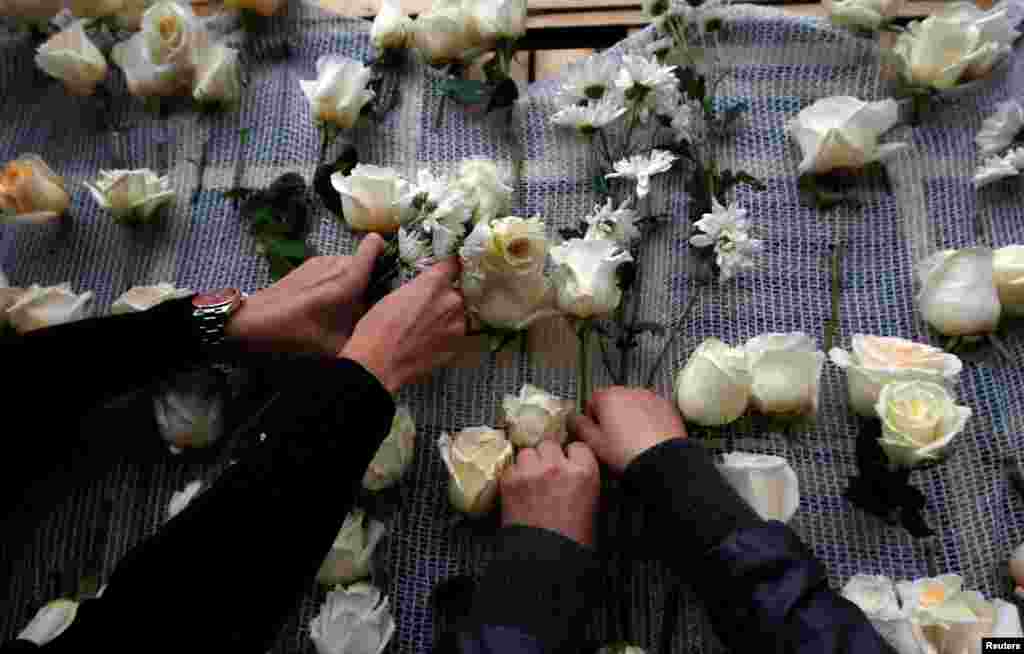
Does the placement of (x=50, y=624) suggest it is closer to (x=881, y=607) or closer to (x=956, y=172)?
(x=881, y=607)

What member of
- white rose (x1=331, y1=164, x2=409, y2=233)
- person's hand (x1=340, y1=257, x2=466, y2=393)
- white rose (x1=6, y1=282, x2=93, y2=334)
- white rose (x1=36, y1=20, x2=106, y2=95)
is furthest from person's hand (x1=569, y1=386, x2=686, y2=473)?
white rose (x1=36, y1=20, x2=106, y2=95)

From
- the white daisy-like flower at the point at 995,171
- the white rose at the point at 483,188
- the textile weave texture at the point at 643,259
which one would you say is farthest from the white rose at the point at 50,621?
the white daisy-like flower at the point at 995,171

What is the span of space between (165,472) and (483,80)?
1.65 feet

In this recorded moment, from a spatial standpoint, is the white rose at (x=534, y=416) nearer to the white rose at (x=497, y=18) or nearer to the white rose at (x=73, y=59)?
the white rose at (x=497, y=18)

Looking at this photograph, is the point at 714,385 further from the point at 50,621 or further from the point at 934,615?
the point at 50,621

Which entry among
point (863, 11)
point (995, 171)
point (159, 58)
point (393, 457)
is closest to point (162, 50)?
point (159, 58)

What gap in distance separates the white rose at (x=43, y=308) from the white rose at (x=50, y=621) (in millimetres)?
247

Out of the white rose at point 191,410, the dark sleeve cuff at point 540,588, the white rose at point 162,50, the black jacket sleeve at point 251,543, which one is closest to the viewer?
the black jacket sleeve at point 251,543

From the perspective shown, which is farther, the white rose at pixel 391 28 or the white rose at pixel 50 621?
the white rose at pixel 391 28

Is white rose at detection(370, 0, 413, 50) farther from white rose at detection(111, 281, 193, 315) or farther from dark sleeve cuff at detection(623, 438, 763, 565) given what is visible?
dark sleeve cuff at detection(623, 438, 763, 565)

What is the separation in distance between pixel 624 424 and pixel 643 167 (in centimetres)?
23

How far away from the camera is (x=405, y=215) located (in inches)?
29.4

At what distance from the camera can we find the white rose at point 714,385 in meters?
0.67

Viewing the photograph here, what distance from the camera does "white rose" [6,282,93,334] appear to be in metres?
0.76
